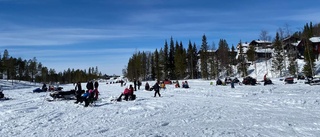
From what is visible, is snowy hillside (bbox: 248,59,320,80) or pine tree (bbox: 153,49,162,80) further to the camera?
pine tree (bbox: 153,49,162,80)

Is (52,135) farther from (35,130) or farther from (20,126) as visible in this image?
(20,126)

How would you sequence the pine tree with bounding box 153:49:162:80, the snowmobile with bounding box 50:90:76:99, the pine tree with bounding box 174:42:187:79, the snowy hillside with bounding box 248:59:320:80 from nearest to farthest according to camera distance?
1. the snowmobile with bounding box 50:90:76:99
2. the snowy hillside with bounding box 248:59:320:80
3. the pine tree with bounding box 174:42:187:79
4. the pine tree with bounding box 153:49:162:80

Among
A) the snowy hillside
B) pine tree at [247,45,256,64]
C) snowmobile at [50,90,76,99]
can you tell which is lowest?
snowmobile at [50,90,76,99]

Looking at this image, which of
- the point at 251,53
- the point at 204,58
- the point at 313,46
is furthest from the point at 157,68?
the point at 313,46

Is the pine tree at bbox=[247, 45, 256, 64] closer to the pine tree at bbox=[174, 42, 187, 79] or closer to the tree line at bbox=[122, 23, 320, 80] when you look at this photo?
the tree line at bbox=[122, 23, 320, 80]

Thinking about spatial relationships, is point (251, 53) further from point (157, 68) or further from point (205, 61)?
point (157, 68)

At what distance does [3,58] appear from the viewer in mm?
91062

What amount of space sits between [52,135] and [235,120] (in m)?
6.41

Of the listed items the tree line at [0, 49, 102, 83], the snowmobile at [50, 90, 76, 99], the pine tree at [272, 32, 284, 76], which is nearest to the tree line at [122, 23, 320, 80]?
the pine tree at [272, 32, 284, 76]

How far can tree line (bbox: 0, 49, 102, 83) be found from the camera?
8837 cm

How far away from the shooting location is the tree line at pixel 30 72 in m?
88.4

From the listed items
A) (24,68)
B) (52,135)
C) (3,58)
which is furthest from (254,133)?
(24,68)

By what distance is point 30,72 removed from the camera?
109625 millimetres

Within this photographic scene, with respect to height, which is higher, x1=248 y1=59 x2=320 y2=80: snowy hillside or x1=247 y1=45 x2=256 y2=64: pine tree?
x1=247 y1=45 x2=256 y2=64: pine tree
